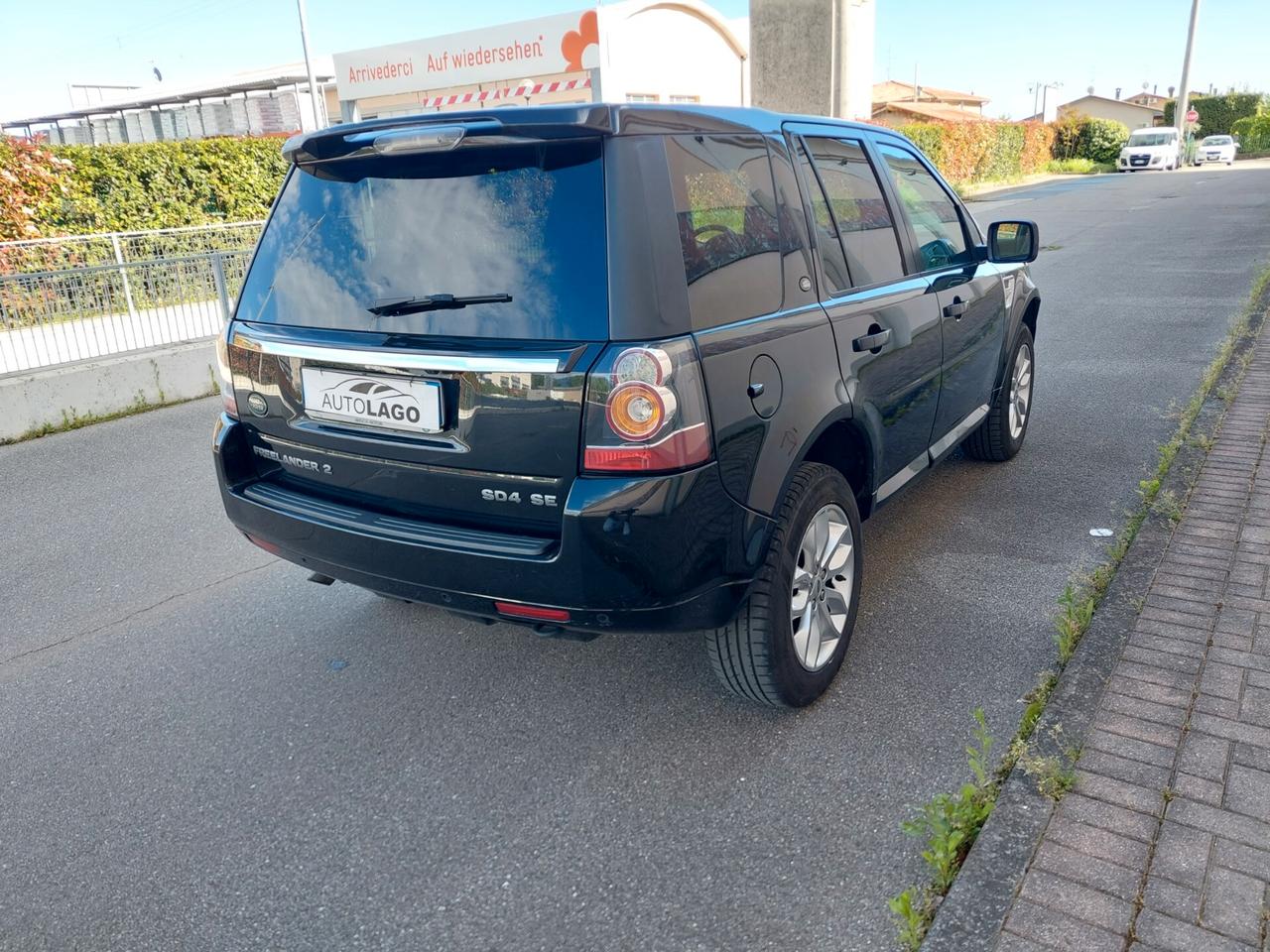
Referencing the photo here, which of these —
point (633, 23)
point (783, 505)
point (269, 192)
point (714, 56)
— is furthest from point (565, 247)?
point (714, 56)

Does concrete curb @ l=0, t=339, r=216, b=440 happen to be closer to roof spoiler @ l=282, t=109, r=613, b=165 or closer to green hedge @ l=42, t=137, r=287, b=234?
roof spoiler @ l=282, t=109, r=613, b=165

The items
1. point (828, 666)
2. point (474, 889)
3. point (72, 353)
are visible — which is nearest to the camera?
point (474, 889)

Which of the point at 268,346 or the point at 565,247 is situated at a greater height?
the point at 565,247

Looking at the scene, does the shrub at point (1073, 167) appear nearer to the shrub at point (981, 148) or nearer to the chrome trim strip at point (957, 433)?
the shrub at point (981, 148)

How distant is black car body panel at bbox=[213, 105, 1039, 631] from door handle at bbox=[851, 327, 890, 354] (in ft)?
0.06

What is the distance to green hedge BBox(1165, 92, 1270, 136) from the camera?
2564 inches

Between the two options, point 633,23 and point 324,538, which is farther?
point 633,23

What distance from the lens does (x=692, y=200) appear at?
2734 millimetres

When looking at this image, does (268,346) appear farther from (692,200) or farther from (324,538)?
(692,200)

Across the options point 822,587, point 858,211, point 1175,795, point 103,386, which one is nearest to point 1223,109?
point 103,386

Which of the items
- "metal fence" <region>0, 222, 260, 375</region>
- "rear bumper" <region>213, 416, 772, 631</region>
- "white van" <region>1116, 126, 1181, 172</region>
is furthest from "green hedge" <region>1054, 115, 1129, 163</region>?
"rear bumper" <region>213, 416, 772, 631</region>

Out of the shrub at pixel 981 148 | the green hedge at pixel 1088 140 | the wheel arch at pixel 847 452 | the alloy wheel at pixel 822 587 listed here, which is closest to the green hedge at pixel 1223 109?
the green hedge at pixel 1088 140

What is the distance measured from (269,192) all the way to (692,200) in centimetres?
1567

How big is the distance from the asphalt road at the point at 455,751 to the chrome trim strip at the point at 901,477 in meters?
0.47
